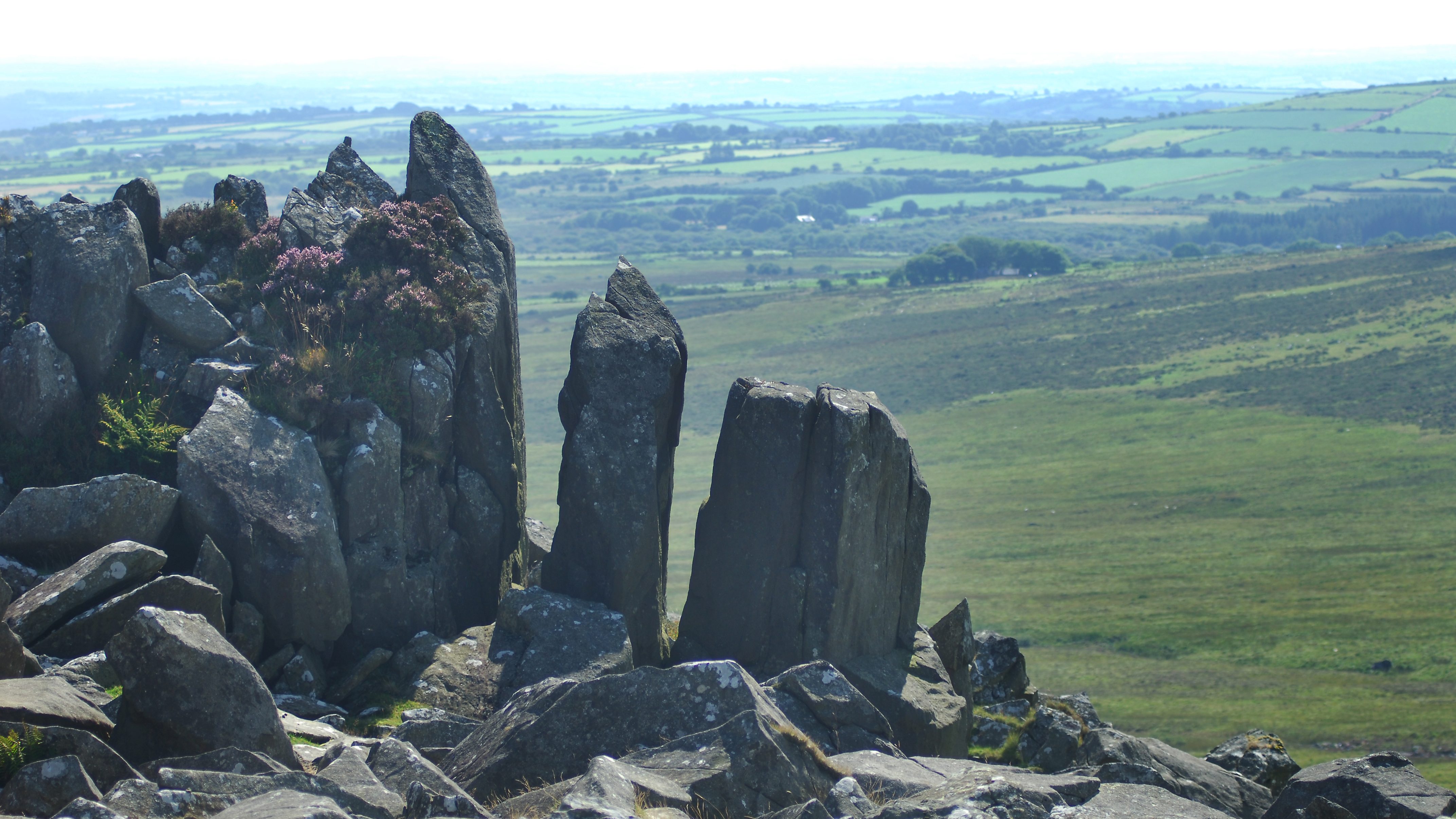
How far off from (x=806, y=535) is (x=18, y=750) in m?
15.9

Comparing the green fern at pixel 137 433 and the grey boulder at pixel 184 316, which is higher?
the grey boulder at pixel 184 316

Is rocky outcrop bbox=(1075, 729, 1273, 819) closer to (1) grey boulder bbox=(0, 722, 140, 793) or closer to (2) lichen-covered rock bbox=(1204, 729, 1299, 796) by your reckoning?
(2) lichen-covered rock bbox=(1204, 729, 1299, 796)

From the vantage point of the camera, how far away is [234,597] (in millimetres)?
23250

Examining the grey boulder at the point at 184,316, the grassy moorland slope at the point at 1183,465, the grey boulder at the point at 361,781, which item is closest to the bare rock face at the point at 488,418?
the grey boulder at the point at 184,316

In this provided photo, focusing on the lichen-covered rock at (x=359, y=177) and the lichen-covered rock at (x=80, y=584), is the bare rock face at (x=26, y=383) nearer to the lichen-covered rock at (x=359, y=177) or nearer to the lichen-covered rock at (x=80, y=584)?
the lichen-covered rock at (x=80, y=584)

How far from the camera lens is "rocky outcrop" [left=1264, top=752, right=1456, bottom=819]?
1783cm

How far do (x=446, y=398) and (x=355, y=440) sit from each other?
244 cm

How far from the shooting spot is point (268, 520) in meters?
23.3

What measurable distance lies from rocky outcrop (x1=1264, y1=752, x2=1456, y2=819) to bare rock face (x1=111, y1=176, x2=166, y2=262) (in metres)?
26.9

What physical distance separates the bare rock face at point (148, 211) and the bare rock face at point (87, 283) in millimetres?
1705

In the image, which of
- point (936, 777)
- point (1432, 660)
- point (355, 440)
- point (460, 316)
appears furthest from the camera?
point (1432, 660)

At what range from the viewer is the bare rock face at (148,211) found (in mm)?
28266

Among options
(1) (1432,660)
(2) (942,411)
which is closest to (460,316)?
(1) (1432,660)

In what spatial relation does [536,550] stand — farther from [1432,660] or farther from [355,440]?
[1432,660]
